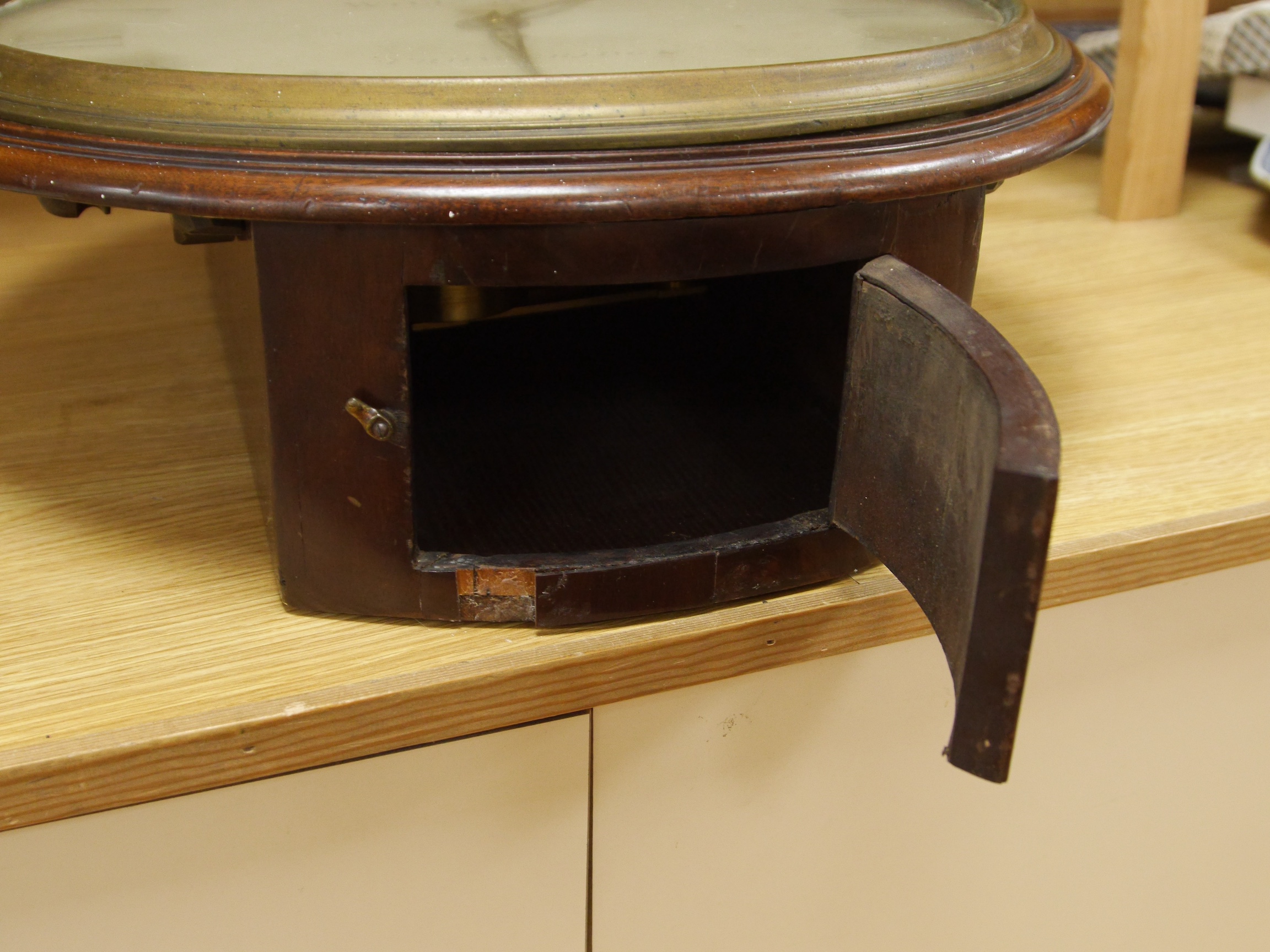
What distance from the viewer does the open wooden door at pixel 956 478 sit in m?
0.44

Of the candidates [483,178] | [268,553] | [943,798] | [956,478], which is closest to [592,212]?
[483,178]

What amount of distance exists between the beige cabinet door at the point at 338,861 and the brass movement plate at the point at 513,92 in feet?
1.02

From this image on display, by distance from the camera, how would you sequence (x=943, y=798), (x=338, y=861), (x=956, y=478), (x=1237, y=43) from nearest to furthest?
(x=956, y=478) < (x=338, y=861) < (x=943, y=798) < (x=1237, y=43)

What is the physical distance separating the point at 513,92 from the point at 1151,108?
2.98 ft

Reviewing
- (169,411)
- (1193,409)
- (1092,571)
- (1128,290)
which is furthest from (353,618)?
(1128,290)

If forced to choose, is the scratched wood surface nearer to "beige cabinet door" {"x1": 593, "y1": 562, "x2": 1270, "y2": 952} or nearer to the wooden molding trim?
"beige cabinet door" {"x1": 593, "y1": 562, "x2": 1270, "y2": 952}

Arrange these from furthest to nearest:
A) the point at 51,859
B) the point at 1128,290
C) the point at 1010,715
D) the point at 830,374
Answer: the point at 1128,290 < the point at 830,374 < the point at 51,859 < the point at 1010,715

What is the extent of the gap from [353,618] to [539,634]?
0.10 metres

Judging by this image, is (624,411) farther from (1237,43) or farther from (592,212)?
(1237,43)

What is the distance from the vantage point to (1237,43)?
119cm

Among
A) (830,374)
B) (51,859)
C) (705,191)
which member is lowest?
(51,859)

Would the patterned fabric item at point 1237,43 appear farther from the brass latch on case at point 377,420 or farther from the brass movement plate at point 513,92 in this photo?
the brass latch on case at point 377,420

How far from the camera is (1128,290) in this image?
1.08 meters

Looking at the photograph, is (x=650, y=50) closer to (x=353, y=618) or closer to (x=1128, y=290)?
(x=353, y=618)
